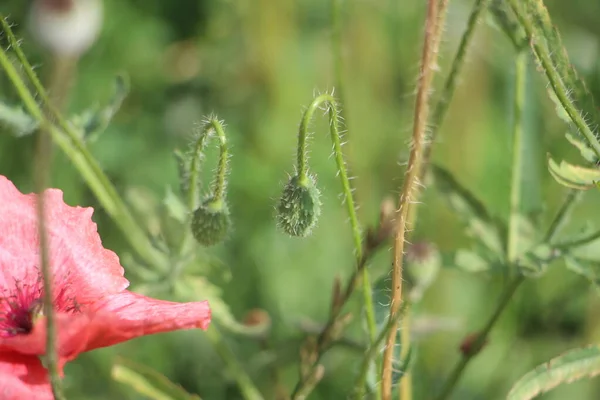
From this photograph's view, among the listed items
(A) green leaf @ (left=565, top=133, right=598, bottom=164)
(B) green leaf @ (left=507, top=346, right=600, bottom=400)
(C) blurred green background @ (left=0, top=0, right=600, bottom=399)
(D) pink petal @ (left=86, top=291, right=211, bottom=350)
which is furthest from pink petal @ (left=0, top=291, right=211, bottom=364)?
(C) blurred green background @ (left=0, top=0, right=600, bottom=399)

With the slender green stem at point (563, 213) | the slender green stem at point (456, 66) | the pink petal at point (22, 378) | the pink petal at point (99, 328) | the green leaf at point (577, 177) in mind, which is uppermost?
the slender green stem at point (456, 66)

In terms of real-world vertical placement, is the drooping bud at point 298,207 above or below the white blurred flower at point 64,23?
below

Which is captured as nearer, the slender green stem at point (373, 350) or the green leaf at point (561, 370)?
the slender green stem at point (373, 350)

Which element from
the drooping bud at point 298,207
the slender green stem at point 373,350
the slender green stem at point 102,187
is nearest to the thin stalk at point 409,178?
the slender green stem at point 373,350

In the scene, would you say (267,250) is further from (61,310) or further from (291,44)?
(61,310)

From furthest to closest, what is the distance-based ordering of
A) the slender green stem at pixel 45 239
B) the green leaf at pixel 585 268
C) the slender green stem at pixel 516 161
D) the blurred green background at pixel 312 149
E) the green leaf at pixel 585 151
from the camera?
the blurred green background at pixel 312 149 → the slender green stem at pixel 516 161 → the green leaf at pixel 585 268 → the green leaf at pixel 585 151 → the slender green stem at pixel 45 239

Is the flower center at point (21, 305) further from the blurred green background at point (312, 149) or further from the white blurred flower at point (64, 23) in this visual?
the blurred green background at point (312, 149)
